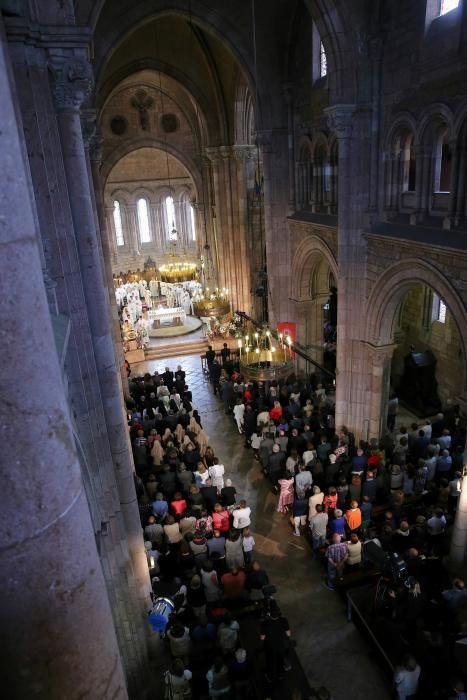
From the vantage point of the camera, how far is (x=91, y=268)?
19.7ft

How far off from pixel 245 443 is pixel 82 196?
9.61 metres

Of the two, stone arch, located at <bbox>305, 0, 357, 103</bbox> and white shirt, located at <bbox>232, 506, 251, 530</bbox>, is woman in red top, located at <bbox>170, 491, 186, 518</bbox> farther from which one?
stone arch, located at <bbox>305, 0, 357, 103</bbox>

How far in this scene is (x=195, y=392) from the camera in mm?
17938

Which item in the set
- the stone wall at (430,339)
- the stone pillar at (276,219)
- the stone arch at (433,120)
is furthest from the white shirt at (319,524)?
the stone pillar at (276,219)

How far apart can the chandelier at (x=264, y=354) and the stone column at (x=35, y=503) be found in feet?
22.5

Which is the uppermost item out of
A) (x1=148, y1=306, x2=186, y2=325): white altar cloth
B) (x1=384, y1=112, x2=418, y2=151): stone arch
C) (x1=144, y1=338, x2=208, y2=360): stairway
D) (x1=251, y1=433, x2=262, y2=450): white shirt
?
(x1=384, y1=112, x2=418, y2=151): stone arch

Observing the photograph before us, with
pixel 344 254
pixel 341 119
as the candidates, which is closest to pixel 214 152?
pixel 341 119

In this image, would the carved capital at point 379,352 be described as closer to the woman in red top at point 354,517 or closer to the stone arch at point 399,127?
the woman in red top at point 354,517

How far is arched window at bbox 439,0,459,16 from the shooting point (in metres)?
8.95

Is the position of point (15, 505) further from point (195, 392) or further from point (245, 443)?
point (195, 392)

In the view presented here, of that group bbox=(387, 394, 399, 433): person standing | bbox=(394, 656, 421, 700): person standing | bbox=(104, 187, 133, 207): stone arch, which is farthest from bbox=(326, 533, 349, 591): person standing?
bbox=(104, 187, 133, 207): stone arch

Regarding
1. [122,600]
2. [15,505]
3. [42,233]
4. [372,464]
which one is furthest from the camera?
[372,464]

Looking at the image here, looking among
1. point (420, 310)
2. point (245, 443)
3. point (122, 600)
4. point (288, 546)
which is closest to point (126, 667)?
point (122, 600)

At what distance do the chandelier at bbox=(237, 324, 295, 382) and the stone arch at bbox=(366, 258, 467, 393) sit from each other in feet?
9.75
